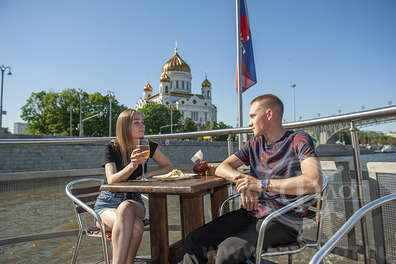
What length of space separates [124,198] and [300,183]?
1485mm

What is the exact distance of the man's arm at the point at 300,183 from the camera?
1744 millimetres

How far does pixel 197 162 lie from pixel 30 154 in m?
23.3

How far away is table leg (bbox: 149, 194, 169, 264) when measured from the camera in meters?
2.22

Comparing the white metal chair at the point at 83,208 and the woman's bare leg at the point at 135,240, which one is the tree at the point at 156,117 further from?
the woman's bare leg at the point at 135,240

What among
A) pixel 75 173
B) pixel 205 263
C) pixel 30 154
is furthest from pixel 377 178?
pixel 30 154

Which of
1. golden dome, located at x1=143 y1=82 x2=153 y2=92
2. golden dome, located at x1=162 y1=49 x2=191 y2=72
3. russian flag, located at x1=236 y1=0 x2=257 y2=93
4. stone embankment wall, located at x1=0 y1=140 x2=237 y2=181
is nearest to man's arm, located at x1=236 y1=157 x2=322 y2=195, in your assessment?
russian flag, located at x1=236 y1=0 x2=257 y2=93

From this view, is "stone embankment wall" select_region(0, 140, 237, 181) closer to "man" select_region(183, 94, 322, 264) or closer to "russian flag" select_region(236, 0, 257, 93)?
"russian flag" select_region(236, 0, 257, 93)

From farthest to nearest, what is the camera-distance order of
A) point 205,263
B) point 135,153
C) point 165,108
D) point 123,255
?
point 165,108 < point 135,153 < point 123,255 < point 205,263

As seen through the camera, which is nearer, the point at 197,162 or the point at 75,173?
the point at 197,162

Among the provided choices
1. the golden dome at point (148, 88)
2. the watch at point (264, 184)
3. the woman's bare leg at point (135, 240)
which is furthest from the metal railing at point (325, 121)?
the golden dome at point (148, 88)

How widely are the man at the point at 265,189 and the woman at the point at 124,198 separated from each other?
49 cm

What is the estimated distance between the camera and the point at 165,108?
67125mm

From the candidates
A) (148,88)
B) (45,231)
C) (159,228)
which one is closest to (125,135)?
(159,228)

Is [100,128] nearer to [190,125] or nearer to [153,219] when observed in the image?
[190,125]
